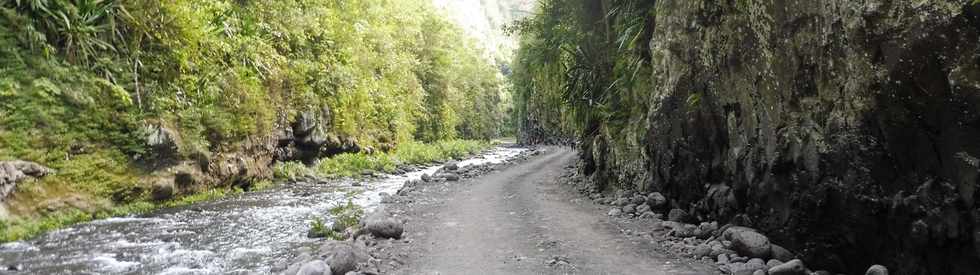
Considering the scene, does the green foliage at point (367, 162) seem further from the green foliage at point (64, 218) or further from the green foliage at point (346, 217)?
the green foliage at point (346, 217)

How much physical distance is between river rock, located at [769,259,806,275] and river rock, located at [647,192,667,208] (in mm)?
4439

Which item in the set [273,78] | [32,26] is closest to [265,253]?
[32,26]

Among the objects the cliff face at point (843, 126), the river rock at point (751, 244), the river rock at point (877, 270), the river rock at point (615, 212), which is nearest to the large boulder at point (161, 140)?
the river rock at point (615, 212)

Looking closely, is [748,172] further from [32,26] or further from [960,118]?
[32,26]

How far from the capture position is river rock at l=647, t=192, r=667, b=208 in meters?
11.0

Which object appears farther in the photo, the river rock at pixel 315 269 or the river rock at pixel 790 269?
the river rock at pixel 315 269

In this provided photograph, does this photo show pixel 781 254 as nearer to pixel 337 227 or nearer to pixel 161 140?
pixel 337 227

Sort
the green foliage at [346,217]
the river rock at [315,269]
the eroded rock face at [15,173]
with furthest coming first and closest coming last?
the green foliage at [346,217]
the eroded rock face at [15,173]
the river rock at [315,269]

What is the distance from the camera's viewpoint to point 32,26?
37.3 feet

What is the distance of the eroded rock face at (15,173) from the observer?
10109 millimetres

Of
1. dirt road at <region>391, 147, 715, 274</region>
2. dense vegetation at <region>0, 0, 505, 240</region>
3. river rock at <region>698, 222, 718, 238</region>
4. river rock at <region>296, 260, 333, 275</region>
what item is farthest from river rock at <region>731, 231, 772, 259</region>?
dense vegetation at <region>0, 0, 505, 240</region>

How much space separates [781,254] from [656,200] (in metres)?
3.93

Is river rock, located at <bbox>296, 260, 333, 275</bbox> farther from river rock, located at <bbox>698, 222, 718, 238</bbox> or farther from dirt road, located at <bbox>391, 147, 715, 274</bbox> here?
river rock, located at <bbox>698, 222, 718, 238</bbox>

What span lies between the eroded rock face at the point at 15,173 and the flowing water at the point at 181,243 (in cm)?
113
